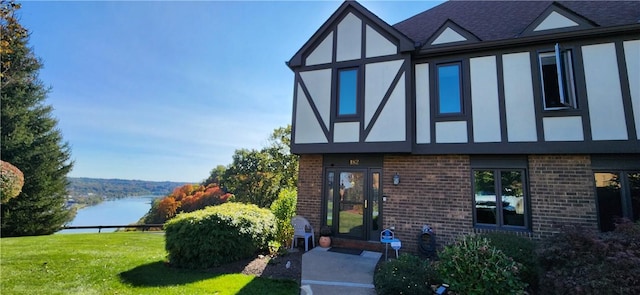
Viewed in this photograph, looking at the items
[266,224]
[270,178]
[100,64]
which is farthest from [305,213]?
[270,178]

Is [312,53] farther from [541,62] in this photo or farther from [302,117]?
[541,62]

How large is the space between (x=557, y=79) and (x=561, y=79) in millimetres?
396

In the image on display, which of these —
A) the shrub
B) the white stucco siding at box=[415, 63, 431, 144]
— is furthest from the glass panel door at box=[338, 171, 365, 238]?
the shrub

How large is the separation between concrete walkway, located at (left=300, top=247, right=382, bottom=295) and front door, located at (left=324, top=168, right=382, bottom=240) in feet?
2.86

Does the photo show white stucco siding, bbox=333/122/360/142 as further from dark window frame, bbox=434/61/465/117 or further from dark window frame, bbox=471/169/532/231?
dark window frame, bbox=471/169/532/231

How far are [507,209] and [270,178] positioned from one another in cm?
2030

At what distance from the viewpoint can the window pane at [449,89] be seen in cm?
758

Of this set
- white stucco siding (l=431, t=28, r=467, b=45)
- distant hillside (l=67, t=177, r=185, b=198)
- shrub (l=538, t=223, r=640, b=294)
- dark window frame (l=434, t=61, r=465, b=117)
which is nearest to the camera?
shrub (l=538, t=223, r=640, b=294)

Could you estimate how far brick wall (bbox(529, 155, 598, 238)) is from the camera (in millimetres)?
6484

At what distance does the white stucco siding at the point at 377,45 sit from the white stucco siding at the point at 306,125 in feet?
7.81

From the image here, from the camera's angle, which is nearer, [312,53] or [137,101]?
[312,53]

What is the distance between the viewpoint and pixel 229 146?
2770 centimetres

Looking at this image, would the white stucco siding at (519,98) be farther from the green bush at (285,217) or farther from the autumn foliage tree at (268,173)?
the autumn foliage tree at (268,173)

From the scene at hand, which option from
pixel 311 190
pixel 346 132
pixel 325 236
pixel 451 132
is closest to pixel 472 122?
pixel 451 132
